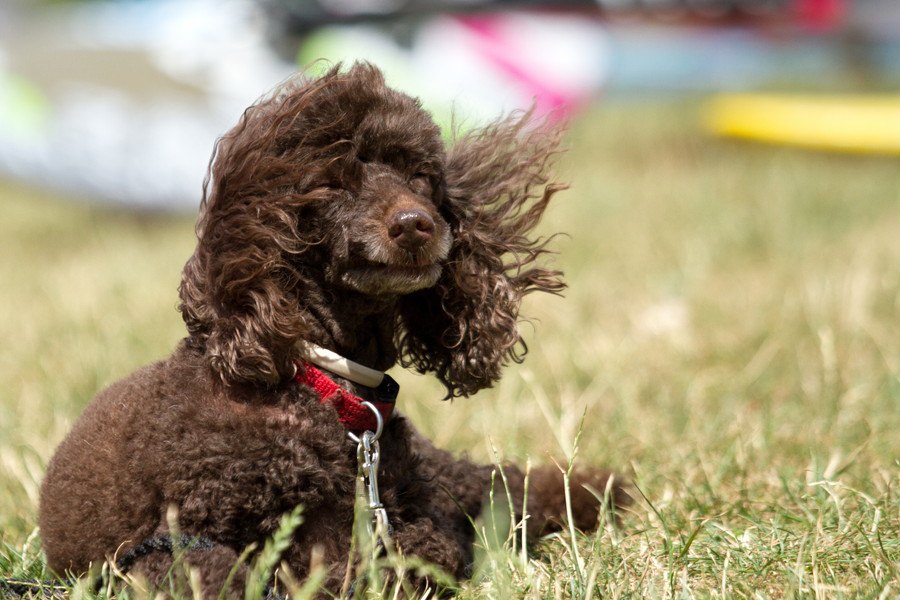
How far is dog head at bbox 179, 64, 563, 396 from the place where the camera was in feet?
6.59

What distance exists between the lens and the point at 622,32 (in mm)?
9477

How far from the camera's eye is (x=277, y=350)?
2.01m

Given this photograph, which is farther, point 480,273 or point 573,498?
point 573,498

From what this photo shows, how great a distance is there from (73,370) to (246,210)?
7.48ft

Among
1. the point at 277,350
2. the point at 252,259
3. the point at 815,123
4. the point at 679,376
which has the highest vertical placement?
the point at 252,259

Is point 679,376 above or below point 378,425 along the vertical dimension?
below

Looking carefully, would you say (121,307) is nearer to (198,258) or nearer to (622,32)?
(198,258)

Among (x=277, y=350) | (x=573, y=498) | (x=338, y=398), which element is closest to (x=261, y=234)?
(x=277, y=350)

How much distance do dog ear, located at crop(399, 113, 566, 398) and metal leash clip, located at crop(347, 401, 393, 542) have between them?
314 mm

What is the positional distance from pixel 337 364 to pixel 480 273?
41cm

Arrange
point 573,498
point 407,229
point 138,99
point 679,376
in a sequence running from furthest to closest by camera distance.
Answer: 1. point 138,99
2. point 679,376
3. point 573,498
4. point 407,229

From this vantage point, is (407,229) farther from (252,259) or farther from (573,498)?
(573,498)

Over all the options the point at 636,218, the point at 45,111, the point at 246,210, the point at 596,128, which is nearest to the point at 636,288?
the point at 636,218

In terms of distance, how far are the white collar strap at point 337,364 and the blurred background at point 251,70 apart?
228 inches
